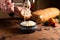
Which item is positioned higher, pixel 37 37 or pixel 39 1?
pixel 39 1

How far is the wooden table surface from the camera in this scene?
3.21 ft

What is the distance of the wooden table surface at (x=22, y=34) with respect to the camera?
0.98 meters

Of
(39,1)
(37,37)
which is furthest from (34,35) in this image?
(39,1)

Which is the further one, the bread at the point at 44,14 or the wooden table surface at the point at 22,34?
the bread at the point at 44,14

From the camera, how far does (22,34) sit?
1023mm

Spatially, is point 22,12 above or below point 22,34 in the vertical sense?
above

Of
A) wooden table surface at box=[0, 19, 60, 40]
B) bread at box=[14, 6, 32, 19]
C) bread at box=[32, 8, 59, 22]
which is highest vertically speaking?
bread at box=[14, 6, 32, 19]

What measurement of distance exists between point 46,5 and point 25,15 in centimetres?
64

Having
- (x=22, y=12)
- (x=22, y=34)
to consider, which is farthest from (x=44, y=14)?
(x=22, y=34)

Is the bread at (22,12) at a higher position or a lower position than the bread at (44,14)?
higher

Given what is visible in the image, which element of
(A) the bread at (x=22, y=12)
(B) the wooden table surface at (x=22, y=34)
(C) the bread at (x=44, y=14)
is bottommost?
(B) the wooden table surface at (x=22, y=34)

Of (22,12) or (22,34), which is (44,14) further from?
(22,34)

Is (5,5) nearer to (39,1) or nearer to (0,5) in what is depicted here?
(0,5)

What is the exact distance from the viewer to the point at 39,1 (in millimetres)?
1718
